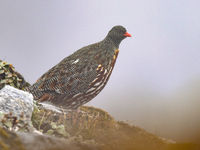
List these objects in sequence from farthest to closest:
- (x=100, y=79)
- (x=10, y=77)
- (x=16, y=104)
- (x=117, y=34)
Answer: (x=117, y=34), (x=100, y=79), (x=10, y=77), (x=16, y=104)

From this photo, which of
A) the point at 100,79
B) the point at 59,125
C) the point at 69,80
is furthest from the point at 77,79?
the point at 59,125

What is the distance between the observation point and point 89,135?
34.5ft

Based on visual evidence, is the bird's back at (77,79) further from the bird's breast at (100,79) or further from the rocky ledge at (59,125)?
the rocky ledge at (59,125)

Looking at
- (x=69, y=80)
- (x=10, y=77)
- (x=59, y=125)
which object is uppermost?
(x=69, y=80)

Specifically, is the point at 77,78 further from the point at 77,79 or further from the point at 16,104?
the point at 16,104

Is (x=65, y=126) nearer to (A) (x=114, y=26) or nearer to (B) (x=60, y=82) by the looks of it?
(B) (x=60, y=82)

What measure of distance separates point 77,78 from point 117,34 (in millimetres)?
2733

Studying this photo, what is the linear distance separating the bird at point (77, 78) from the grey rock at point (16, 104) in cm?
263

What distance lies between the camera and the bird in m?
14.1

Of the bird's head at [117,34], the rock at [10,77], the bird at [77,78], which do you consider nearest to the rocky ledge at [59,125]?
the bird at [77,78]

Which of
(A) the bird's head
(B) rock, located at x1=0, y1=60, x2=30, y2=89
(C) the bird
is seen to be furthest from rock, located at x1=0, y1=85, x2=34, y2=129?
(A) the bird's head

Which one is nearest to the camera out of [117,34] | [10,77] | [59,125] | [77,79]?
[59,125]

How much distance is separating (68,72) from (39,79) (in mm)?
1419

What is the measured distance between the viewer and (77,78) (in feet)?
46.5
